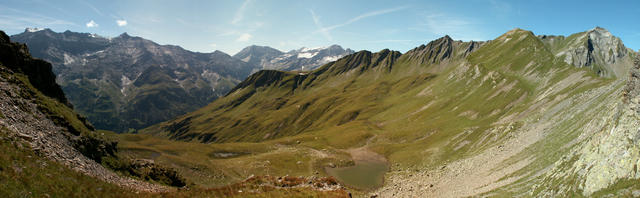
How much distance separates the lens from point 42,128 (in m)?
34.4

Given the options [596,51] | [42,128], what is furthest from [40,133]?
[596,51]

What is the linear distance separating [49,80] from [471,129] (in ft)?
368

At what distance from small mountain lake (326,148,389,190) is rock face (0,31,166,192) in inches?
2252

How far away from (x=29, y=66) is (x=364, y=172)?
280 feet

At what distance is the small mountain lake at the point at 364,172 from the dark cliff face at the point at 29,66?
227 feet

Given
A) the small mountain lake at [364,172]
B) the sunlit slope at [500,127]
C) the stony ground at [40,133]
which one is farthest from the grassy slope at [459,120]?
the stony ground at [40,133]

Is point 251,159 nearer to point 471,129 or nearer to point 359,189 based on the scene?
point 359,189

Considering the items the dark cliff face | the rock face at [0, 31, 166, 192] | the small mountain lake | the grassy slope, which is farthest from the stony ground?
the small mountain lake

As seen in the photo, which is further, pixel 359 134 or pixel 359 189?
pixel 359 134

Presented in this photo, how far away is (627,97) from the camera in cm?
3141

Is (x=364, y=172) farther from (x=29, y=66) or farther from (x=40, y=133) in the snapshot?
(x=29, y=66)

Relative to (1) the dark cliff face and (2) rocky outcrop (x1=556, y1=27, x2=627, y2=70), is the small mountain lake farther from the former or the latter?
(2) rocky outcrop (x1=556, y1=27, x2=627, y2=70)

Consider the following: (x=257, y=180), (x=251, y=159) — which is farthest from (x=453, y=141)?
(x=257, y=180)

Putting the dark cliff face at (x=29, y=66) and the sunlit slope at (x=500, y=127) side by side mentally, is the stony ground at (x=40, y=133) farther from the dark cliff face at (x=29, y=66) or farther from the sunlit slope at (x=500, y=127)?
the sunlit slope at (x=500, y=127)
